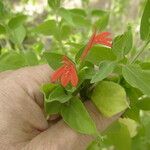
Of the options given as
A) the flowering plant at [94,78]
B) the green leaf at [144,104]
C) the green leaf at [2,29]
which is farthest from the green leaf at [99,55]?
the green leaf at [2,29]

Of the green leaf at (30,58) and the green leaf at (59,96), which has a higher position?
the green leaf at (59,96)

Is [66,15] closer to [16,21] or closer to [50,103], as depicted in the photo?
[16,21]

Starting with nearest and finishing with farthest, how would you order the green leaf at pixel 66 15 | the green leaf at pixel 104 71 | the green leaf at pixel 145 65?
1. the green leaf at pixel 104 71
2. the green leaf at pixel 145 65
3. the green leaf at pixel 66 15

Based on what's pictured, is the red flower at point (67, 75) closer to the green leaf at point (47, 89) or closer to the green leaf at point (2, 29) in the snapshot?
the green leaf at point (47, 89)

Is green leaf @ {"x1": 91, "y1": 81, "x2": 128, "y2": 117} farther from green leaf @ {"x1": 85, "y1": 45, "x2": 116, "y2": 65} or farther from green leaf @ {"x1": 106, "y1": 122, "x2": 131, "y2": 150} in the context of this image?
green leaf @ {"x1": 106, "y1": 122, "x2": 131, "y2": 150}

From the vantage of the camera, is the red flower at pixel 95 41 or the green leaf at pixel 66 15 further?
the green leaf at pixel 66 15

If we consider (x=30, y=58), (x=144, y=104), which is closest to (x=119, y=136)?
(x=144, y=104)

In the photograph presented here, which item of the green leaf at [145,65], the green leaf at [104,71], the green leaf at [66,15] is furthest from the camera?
the green leaf at [66,15]

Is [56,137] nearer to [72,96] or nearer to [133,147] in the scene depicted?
[72,96]

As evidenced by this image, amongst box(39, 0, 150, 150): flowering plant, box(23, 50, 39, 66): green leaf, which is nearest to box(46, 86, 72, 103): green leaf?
box(39, 0, 150, 150): flowering plant
